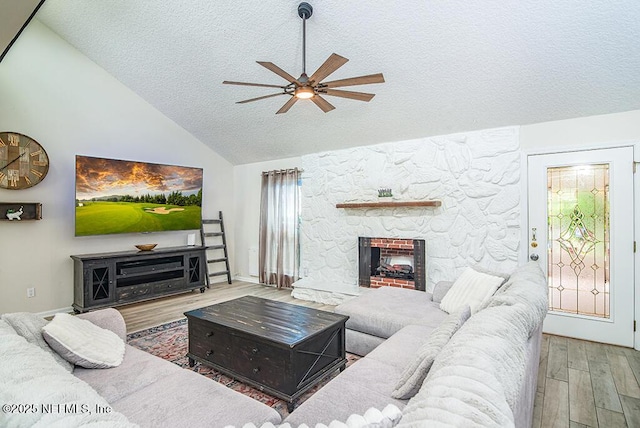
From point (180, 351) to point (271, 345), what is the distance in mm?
1364

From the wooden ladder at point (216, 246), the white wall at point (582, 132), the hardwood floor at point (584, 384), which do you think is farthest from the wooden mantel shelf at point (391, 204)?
the wooden ladder at point (216, 246)

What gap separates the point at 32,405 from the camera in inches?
32.4

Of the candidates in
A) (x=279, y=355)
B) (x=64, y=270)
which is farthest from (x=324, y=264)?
(x=64, y=270)

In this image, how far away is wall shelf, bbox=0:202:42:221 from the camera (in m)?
3.88

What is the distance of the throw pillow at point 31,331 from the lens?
5.61 ft

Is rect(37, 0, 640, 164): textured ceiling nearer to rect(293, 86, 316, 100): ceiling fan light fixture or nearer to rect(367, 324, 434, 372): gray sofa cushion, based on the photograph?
rect(293, 86, 316, 100): ceiling fan light fixture

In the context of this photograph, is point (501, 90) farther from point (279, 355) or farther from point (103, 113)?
point (103, 113)

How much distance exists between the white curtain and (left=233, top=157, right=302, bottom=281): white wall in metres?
0.34

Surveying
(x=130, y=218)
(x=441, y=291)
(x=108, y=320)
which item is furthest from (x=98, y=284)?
(x=441, y=291)

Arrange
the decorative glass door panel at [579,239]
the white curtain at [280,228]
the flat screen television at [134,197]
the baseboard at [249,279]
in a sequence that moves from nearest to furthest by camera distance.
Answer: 1. the decorative glass door panel at [579,239]
2. the flat screen television at [134,197]
3. the white curtain at [280,228]
4. the baseboard at [249,279]

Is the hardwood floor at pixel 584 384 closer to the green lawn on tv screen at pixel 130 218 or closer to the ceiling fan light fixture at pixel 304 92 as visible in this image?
the green lawn on tv screen at pixel 130 218

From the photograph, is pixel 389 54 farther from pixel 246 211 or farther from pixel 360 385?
pixel 246 211

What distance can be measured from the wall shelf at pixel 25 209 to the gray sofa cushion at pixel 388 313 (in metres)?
3.91

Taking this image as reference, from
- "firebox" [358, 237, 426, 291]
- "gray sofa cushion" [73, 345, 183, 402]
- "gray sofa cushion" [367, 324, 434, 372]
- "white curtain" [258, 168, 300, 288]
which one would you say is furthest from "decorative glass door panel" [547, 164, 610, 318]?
"gray sofa cushion" [73, 345, 183, 402]
